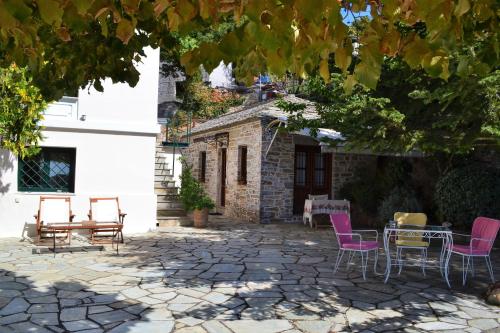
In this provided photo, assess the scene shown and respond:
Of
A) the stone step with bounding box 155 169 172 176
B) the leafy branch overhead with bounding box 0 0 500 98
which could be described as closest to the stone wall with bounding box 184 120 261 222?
the stone step with bounding box 155 169 172 176

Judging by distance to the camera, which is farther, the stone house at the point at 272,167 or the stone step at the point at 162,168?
the stone step at the point at 162,168

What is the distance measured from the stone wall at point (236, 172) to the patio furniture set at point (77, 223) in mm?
4874

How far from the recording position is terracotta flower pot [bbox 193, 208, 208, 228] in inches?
514

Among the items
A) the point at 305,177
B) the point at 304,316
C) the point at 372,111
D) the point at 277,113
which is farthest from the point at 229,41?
the point at 305,177

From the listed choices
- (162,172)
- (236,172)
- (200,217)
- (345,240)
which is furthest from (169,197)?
(345,240)

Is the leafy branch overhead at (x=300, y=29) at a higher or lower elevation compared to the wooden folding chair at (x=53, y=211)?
higher

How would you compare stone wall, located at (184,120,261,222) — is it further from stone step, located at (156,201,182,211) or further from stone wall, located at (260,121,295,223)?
stone step, located at (156,201,182,211)

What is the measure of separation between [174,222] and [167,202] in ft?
Answer: 2.72

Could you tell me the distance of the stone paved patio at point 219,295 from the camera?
17.1 feet

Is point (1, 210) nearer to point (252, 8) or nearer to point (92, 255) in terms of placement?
point (92, 255)

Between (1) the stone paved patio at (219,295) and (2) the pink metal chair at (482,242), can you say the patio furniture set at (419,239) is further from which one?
(1) the stone paved patio at (219,295)

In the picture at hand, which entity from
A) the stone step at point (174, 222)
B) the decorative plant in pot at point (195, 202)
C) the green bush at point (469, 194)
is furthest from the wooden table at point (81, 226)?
the green bush at point (469, 194)

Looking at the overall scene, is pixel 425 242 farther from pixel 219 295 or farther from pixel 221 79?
pixel 221 79

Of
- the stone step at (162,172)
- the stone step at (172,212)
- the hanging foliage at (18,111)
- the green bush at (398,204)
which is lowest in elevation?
the stone step at (172,212)
